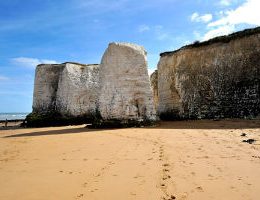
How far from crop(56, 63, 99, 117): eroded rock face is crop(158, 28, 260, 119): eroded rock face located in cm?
408

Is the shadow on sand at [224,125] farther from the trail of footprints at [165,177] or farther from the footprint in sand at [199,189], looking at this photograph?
the footprint in sand at [199,189]

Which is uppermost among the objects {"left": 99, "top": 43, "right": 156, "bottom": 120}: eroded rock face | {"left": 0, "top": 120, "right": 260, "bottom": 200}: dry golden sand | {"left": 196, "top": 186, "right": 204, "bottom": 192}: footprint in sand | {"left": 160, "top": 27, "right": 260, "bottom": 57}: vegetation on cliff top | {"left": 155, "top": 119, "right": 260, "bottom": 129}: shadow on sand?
{"left": 160, "top": 27, "right": 260, "bottom": 57}: vegetation on cliff top

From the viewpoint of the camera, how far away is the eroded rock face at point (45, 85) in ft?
66.4

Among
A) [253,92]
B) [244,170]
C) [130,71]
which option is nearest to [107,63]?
[130,71]

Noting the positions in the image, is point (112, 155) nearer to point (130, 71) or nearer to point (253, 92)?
point (130, 71)

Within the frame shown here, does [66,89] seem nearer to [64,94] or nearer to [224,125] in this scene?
[64,94]

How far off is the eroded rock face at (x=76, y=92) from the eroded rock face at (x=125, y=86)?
5.85 metres

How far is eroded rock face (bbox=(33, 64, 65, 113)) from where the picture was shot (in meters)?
20.2

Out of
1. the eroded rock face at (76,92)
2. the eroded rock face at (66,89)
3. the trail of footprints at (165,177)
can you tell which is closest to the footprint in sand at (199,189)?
the trail of footprints at (165,177)

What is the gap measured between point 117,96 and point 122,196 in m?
9.58

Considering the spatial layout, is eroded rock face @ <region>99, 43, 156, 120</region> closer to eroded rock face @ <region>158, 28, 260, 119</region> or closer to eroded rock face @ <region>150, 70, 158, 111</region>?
eroded rock face @ <region>158, 28, 260, 119</region>

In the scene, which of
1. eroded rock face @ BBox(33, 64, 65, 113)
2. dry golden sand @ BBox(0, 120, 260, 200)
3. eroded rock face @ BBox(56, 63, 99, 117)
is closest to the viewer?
dry golden sand @ BBox(0, 120, 260, 200)

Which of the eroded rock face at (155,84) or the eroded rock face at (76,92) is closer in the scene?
the eroded rock face at (76,92)

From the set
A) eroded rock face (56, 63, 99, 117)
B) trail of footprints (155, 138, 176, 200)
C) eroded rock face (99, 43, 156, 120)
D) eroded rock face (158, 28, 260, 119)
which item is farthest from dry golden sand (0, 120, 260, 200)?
eroded rock face (56, 63, 99, 117)
